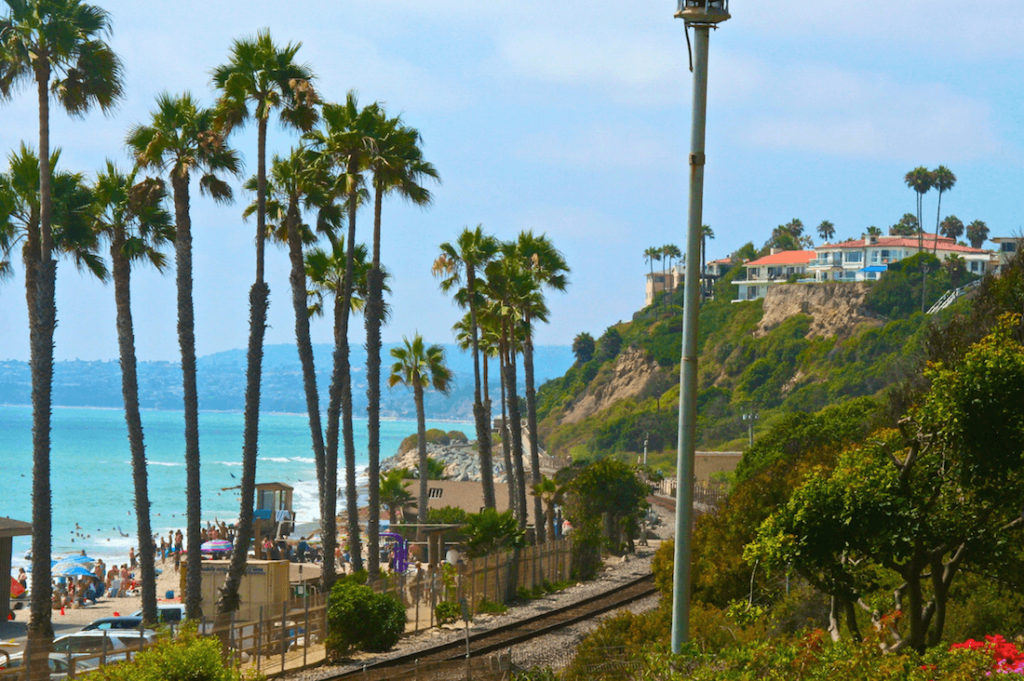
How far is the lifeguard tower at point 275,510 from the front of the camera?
154 feet

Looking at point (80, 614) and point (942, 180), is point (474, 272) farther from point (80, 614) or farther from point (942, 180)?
point (942, 180)

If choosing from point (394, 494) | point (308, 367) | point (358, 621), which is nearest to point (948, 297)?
point (394, 494)

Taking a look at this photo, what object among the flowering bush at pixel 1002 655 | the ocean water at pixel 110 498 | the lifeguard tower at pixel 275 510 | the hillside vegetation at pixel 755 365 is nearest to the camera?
the flowering bush at pixel 1002 655

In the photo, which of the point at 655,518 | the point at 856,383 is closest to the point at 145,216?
the point at 655,518

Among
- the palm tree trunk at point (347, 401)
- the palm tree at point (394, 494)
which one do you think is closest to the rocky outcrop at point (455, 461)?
the palm tree at point (394, 494)

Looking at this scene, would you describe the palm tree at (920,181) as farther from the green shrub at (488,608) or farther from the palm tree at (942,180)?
the green shrub at (488,608)

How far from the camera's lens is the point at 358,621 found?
2191cm

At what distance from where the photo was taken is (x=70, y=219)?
25391mm

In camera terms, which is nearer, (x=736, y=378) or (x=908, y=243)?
(x=736, y=378)

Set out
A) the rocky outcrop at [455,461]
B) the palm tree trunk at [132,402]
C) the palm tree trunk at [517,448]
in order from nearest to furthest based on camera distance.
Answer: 1. the palm tree trunk at [132,402]
2. the palm tree trunk at [517,448]
3. the rocky outcrop at [455,461]

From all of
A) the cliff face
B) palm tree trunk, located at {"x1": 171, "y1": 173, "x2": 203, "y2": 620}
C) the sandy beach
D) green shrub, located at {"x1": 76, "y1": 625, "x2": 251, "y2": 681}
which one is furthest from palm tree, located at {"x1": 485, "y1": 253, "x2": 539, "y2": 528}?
the cliff face

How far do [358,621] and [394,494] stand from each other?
33.3m

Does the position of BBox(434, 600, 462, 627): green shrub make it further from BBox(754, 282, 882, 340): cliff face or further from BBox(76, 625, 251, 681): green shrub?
BBox(754, 282, 882, 340): cliff face

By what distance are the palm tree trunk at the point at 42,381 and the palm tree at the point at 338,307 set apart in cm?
852
